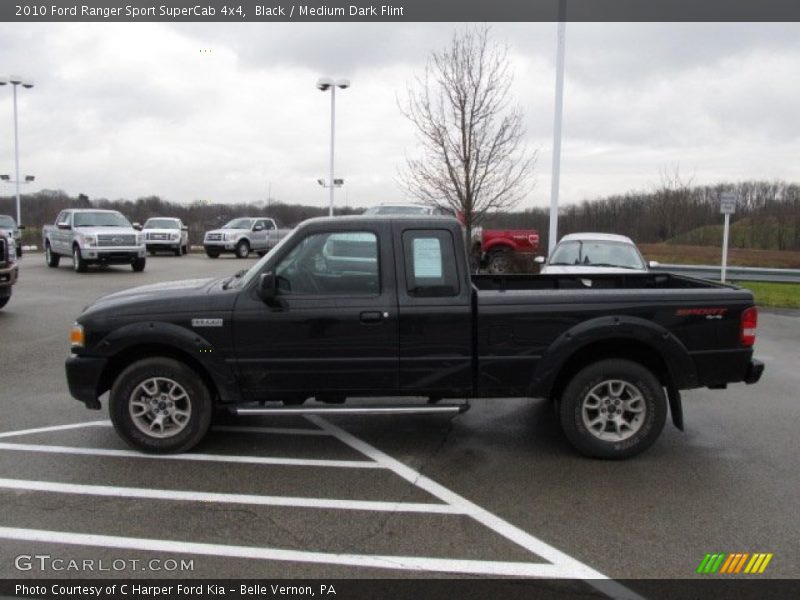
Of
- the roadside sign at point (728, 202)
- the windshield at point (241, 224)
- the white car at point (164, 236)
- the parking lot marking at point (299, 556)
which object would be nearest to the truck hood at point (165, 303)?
the parking lot marking at point (299, 556)

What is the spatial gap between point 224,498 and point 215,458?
32.0 inches

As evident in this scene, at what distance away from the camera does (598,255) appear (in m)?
12.2

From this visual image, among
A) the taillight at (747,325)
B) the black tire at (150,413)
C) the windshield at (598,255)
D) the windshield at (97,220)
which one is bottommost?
the black tire at (150,413)

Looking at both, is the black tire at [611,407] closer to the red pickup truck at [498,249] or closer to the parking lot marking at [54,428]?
the parking lot marking at [54,428]

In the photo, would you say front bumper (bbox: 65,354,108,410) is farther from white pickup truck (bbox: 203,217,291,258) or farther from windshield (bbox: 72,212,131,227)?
white pickup truck (bbox: 203,217,291,258)

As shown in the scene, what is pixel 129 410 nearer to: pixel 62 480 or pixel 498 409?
pixel 62 480

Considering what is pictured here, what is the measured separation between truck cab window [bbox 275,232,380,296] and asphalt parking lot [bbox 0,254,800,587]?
134 centimetres

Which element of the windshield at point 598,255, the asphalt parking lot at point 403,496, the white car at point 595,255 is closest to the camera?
the asphalt parking lot at point 403,496

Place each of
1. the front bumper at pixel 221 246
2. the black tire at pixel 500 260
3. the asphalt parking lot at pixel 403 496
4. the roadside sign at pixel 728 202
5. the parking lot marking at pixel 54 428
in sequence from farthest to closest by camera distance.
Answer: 1. the front bumper at pixel 221 246
2. the black tire at pixel 500 260
3. the roadside sign at pixel 728 202
4. the parking lot marking at pixel 54 428
5. the asphalt parking lot at pixel 403 496

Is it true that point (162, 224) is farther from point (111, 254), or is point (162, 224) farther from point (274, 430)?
point (274, 430)

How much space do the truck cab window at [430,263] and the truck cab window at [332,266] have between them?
26 cm

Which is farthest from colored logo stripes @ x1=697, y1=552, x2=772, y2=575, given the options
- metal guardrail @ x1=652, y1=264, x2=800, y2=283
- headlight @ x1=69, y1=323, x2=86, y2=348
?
metal guardrail @ x1=652, y1=264, x2=800, y2=283

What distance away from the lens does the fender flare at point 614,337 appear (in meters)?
5.06

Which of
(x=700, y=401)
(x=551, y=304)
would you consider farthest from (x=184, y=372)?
(x=700, y=401)
